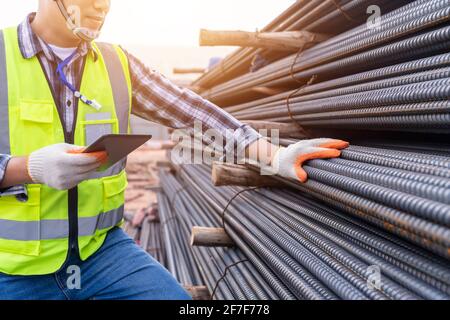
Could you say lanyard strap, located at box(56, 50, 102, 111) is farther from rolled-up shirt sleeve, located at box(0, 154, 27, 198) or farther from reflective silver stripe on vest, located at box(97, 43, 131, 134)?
rolled-up shirt sleeve, located at box(0, 154, 27, 198)

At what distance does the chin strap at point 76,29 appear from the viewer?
194cm

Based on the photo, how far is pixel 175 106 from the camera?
7.99 ft

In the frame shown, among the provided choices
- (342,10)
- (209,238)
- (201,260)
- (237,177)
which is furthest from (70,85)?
(201,260)

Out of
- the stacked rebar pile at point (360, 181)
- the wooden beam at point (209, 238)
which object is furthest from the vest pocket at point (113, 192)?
the stacked rebar pile at point (360, 181)

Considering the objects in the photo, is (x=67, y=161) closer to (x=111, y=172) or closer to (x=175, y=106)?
(x=111, y=172)

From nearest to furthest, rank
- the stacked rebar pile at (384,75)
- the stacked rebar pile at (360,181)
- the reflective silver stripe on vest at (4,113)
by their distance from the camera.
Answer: the stacked rebar pile at (360,181), the stacked rebar pile at (384,75), the reflective silver stripe on vest at (4,113)

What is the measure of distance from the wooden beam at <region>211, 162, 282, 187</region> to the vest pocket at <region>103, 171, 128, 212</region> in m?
0.69

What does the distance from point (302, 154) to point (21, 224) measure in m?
1.44

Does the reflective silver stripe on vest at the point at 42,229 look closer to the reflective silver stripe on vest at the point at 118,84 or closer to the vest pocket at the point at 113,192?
the vest pocket at the point at 113,192

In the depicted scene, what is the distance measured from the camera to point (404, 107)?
5.42 ft

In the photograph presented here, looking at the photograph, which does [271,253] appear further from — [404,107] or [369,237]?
[404,107]

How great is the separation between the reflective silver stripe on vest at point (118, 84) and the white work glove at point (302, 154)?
949 mm

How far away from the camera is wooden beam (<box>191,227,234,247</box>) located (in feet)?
8.83
